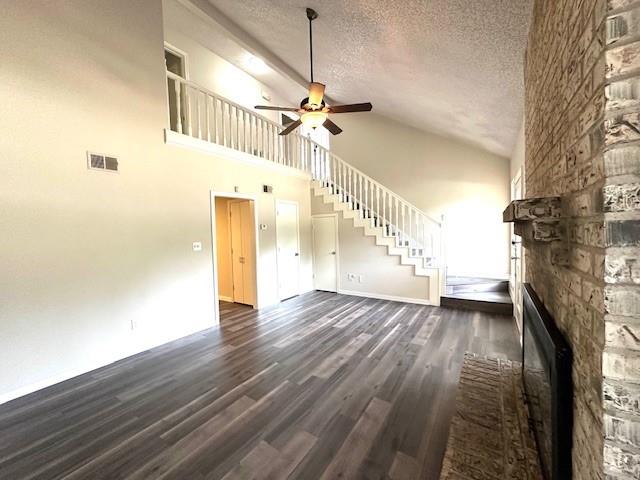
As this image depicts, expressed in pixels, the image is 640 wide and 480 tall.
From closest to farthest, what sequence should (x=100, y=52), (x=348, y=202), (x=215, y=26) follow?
(x=100, y=52) < (x=215, y=26) < (x=348, y=202)

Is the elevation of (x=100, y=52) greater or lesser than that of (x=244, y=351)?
greater

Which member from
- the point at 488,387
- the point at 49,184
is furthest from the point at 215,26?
the point at 488,387

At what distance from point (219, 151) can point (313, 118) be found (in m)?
1.85

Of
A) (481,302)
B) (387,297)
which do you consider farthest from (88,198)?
(481,302)

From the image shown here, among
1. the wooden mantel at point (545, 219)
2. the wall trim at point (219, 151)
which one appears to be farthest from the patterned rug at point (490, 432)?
the wall trim at point (219, 151)

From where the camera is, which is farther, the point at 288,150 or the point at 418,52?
the point at 288,150

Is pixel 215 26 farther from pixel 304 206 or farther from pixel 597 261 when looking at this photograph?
pixel 597 261

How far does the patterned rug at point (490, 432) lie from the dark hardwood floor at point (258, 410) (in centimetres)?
12

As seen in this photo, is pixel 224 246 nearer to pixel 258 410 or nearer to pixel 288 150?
pixel 288 150

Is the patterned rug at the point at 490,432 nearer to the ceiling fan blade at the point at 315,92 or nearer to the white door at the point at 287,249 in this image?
the ceiling fan blade at the point at 315,92

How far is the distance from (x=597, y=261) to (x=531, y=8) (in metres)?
2.25

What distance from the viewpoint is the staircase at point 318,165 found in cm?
462

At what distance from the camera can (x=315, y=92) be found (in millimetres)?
3295

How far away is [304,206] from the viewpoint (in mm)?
6477
